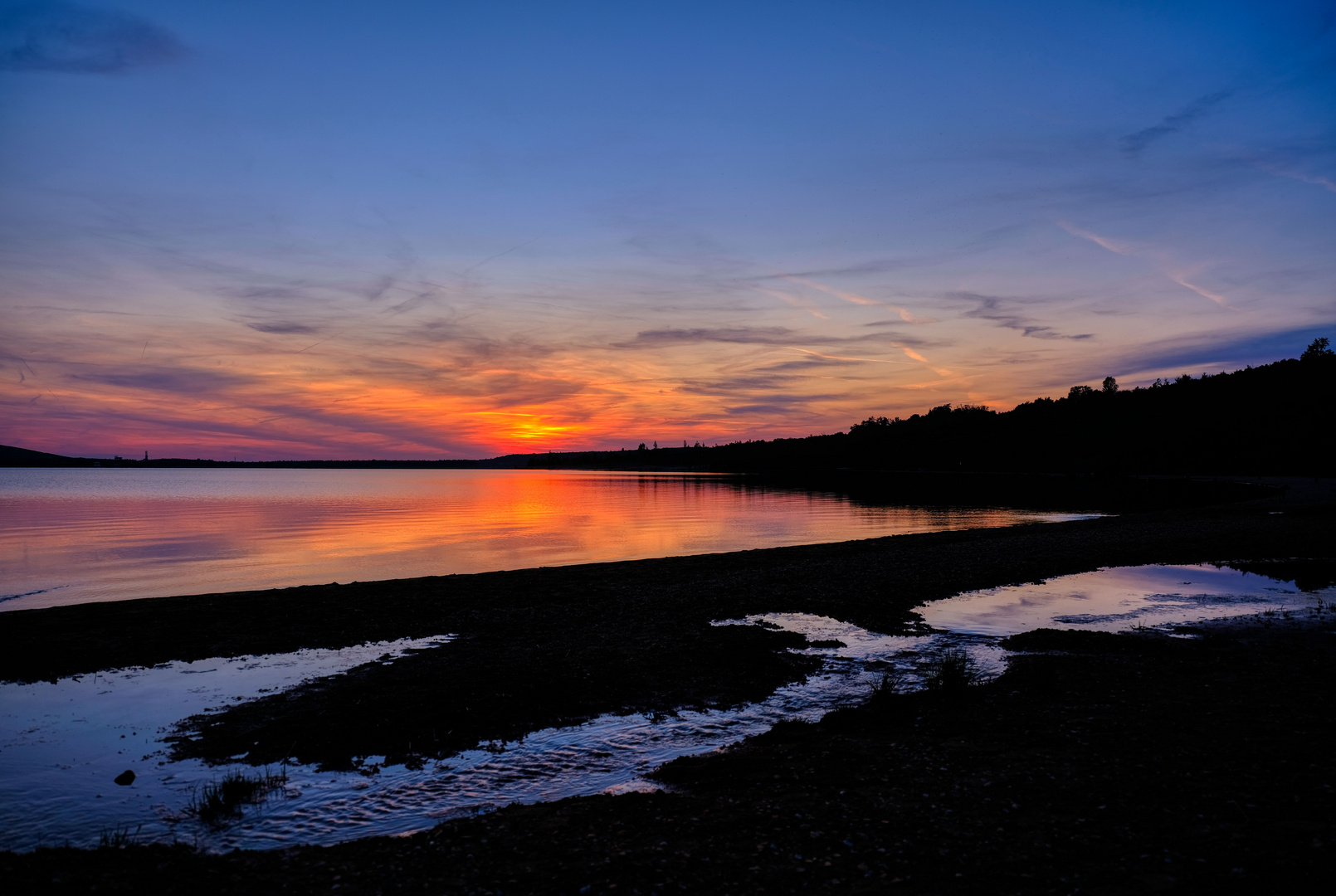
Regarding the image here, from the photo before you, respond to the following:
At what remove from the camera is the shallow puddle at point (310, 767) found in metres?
8.58

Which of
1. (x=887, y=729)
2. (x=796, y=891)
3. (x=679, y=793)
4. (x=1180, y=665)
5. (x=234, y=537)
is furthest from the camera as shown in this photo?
(x=234, y=537)

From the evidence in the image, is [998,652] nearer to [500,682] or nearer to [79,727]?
[500,682]

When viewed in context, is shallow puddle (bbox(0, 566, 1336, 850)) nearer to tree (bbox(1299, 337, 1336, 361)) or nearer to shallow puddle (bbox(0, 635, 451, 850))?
shallow puddle (bbox(0, 635, 451, 850))

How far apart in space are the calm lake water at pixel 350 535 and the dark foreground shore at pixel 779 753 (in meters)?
12.9

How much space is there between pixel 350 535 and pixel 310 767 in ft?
148

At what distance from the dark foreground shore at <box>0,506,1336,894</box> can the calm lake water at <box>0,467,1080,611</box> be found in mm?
12859

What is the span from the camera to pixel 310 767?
399 inches

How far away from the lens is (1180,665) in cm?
1369

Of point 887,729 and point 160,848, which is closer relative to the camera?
point 160,848

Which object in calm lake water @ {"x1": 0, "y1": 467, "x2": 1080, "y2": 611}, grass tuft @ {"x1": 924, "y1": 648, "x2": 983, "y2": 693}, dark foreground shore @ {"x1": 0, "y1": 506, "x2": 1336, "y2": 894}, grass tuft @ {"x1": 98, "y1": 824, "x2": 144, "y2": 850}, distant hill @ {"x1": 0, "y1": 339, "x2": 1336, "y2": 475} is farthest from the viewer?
distant hill @ {"x1": 0, "y1": 339, "x2": 1336, "y2": 475}

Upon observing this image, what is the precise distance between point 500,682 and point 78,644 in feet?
36.9

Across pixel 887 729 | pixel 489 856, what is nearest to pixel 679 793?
pixel 489 856

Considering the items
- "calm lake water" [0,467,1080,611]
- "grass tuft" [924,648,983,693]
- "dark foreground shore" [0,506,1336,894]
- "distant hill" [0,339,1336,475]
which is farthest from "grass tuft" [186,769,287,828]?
"distant hill" [0,339,1336,475]

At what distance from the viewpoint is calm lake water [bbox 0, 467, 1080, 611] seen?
32.7 metres
